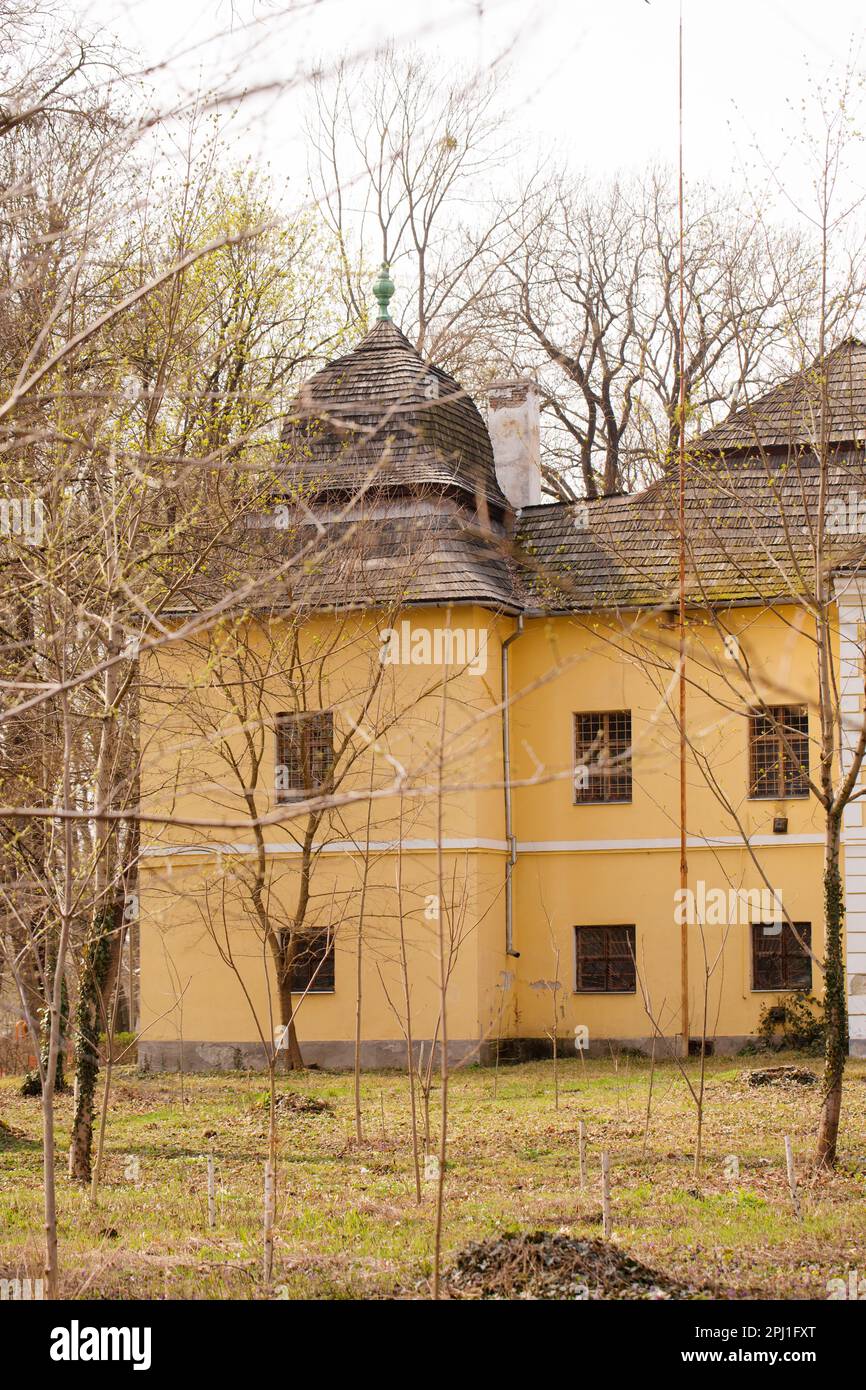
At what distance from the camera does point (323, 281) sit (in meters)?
23.4

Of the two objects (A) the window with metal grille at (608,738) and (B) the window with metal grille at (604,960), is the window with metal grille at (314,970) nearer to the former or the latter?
(B) the window with metal grille at (604,960)

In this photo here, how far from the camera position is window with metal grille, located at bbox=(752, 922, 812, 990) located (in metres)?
23.6

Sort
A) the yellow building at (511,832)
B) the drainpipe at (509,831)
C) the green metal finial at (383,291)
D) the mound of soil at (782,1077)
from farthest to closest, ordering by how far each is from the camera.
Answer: the green metal finial at (383,291) < the drainpipe at (509,831) < the yellow building at (511,832) < the mound of soil at (782,1077)

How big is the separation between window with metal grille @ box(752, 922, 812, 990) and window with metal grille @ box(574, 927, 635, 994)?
1.86m

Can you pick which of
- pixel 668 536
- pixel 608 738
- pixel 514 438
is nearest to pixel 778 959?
pixel 608 738

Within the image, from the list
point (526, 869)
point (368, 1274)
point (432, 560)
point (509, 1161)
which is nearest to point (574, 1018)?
point (526, 869)

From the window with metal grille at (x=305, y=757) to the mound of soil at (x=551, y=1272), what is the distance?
1293cm

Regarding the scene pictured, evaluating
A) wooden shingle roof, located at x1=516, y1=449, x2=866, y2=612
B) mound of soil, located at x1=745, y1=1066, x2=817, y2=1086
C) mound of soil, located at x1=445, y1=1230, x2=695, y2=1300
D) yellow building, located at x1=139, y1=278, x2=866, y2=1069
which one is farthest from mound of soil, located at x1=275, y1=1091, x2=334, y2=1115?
mound of soil, located at x1=445, y1=1230, x2=695, y2=1300

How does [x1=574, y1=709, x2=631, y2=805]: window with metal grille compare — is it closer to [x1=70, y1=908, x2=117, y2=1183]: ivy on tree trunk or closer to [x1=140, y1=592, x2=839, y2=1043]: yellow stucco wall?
[x1=140, y1=592, x2=839, y2=1043]: yellow stucco wall

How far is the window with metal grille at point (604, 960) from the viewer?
2447cm

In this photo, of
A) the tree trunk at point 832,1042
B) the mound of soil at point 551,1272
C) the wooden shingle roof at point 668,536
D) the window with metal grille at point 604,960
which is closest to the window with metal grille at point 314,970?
the window with metal grille at point 604,960

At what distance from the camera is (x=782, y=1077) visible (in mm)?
18859
